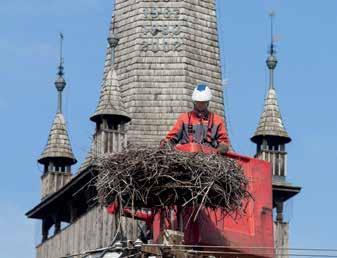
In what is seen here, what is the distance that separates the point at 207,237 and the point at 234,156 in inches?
41.9

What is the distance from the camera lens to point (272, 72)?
61.9 meters

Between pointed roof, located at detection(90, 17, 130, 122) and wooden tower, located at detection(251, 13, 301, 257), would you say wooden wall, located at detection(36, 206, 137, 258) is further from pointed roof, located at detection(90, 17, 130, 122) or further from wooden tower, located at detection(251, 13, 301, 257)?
wooden tower, located at detection(251, 13, 301, 257)

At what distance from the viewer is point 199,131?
27672mm

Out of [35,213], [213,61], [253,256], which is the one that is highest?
[213,61]

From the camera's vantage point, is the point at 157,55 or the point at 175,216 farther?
the point at 157,55

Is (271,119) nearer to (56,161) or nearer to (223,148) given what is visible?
(56,161)

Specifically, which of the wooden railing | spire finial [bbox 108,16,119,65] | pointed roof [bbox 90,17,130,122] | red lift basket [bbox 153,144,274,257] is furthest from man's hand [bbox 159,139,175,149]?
spire finial [bbox 108,16,119,65]

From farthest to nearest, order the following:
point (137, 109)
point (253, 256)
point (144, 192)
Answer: point (137, 109), point (253, 256), point (144, 192)

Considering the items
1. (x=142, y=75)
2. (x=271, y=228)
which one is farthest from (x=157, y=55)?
(x=271, y=228)

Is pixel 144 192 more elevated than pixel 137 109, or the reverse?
pixel 137 109

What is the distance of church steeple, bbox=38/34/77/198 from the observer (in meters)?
62.2

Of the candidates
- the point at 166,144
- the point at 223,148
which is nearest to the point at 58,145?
the point at 223,148

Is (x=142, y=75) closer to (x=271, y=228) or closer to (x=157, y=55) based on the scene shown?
(x=157, y=55)

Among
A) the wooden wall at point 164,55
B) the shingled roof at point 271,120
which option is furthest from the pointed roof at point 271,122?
the wooden wall at point 164,55
